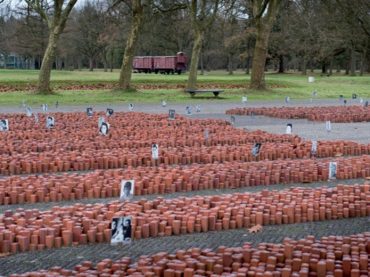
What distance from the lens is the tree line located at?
1454 inches

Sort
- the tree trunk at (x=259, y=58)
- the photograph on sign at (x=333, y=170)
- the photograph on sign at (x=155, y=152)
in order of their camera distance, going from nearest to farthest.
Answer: the photograph on sign at (x=333, y=170) < the photograph on sign at (x=155, y=152) < the tree trunk at (x=259, y=58)

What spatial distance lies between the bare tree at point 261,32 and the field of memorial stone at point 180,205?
22156 millimetres

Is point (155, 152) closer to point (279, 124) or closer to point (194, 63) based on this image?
point (279, 124)

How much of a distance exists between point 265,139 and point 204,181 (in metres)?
5.73

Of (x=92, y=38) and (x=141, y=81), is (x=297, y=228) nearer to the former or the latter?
(x=141, y=81)

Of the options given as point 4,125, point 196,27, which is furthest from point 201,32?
point 4,125

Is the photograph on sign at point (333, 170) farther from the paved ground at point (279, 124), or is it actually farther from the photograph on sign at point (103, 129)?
the photograph on sign at point (103, 129)

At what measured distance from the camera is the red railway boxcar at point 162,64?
81.6 m

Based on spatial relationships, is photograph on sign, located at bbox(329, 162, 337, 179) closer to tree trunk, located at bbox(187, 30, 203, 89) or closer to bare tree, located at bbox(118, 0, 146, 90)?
bare tree, located at bbox(118, 0, 146, 90)

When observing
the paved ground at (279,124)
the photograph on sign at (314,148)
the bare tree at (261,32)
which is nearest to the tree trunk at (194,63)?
the bare tree at (261,32)

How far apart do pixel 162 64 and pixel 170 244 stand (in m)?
77.9

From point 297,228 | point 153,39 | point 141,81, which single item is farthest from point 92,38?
point 297,228

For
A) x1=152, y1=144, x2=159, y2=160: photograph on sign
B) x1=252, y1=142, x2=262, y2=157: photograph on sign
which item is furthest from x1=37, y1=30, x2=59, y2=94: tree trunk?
x1=252, y1=142, x2=262, y2=157: photograph on sign

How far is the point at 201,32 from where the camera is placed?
39.9 metres
